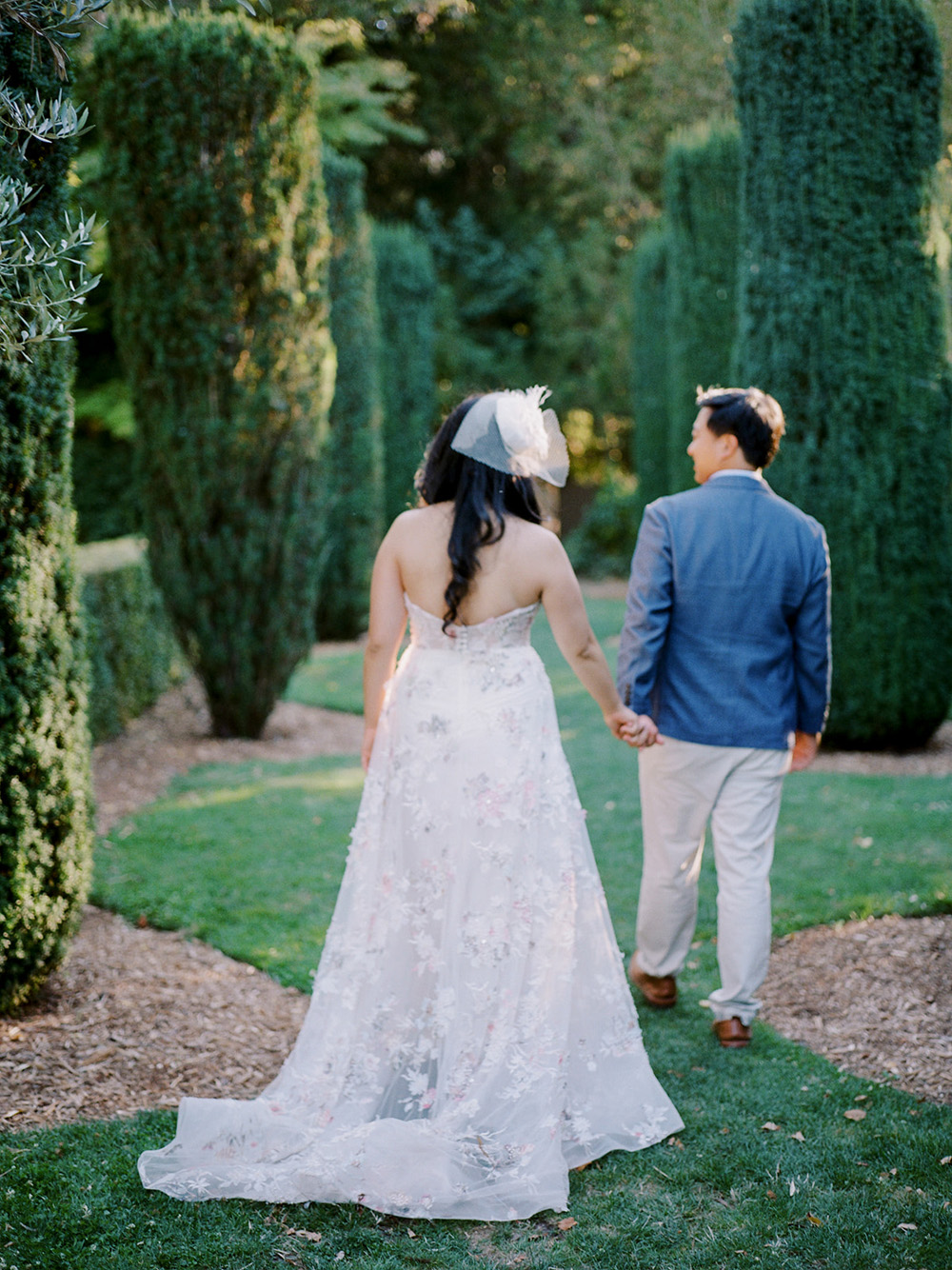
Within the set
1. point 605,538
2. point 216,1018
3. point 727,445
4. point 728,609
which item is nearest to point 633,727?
point 728,609

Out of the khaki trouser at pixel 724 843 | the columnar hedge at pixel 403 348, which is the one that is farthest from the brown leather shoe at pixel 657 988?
the columnar hedge at pixel 403 348

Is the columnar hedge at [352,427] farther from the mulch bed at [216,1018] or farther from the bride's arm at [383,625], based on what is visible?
the bride's arm at [383,625]

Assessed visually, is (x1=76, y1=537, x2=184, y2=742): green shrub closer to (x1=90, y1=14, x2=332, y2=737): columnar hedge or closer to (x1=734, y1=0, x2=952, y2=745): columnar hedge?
(x1=90, y1=14, x2=332, y2=737): columnar hedge

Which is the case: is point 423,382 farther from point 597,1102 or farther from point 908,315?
point 597,1102

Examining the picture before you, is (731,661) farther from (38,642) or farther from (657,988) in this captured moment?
(38,642)

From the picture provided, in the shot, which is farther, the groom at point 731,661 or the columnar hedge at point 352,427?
the columnar hedge at point 352,427

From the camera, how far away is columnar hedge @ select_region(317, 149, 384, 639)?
12.3 m

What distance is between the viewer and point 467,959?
3.00 meters

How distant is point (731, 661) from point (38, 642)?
2306mm

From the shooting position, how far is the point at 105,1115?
3117 millimetres

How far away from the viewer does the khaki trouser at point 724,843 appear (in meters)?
3.54

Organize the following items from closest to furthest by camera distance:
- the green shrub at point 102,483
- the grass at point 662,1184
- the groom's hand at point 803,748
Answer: the grass at point 662,1184 → the groom's hand at point 803,748 → the green shrub at point 102,483

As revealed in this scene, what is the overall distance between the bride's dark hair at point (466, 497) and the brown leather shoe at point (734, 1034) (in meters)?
1.72

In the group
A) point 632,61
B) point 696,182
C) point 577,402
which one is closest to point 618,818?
point 696,182
